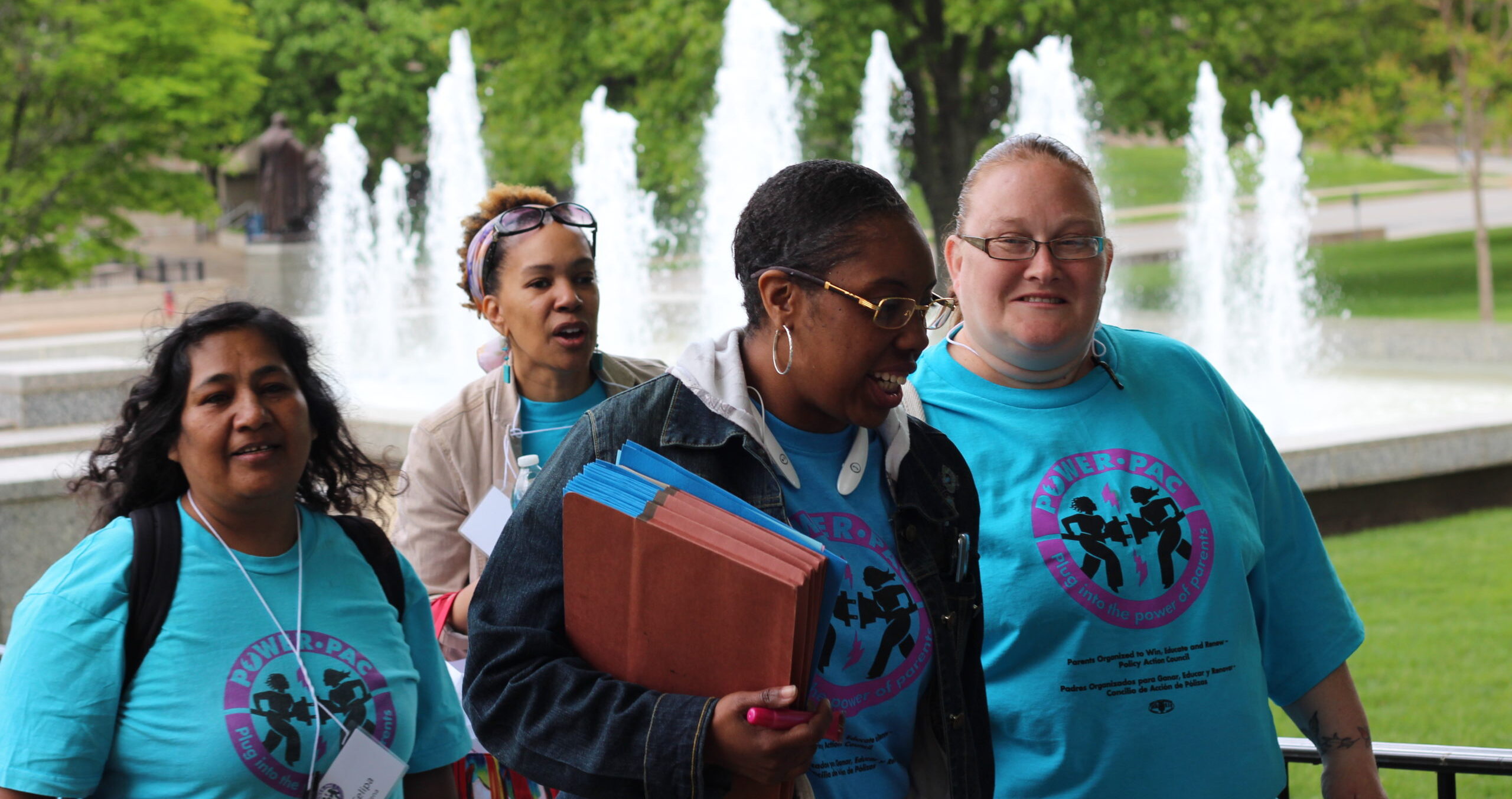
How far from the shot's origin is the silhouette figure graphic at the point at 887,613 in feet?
6.84

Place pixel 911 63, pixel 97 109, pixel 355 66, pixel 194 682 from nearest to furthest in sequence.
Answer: pixel 194 682, pixel 97 109, pixel 911 63, pixel 355 66

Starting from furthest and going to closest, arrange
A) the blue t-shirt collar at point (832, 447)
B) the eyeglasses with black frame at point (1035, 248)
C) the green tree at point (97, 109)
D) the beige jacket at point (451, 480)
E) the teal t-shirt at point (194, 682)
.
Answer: the green tree at point (97, 109), the beige jacket at point (451, 480), the eyeglasses with black frame at point (1035, 248), the teal t-shirt at point (194, 682), the blue t-shirt collar at point (832, 447)

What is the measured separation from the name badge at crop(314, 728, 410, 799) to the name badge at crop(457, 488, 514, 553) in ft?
2.30

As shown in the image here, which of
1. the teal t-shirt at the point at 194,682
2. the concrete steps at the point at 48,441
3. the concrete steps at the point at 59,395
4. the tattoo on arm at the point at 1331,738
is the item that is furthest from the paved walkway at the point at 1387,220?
the teal t-shirt at the point at 194,682

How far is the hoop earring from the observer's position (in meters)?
2.04

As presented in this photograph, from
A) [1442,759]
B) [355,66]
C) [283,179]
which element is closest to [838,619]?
[1442,759]

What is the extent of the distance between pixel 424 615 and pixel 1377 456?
7.22m

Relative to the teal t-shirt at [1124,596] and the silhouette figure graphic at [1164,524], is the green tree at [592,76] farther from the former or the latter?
the silhouette figure graphic at [1164,524]

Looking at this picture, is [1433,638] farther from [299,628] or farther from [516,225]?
[299,628]

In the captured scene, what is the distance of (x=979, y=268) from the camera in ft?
8.93

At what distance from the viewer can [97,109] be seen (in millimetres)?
19609

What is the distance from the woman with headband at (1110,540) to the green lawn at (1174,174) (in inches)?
1732

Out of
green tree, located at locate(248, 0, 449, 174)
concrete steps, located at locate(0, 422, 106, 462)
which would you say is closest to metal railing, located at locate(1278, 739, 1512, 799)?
concrete steps, located at locate(0, 422, 106, 462)

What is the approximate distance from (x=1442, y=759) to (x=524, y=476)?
1982mm
